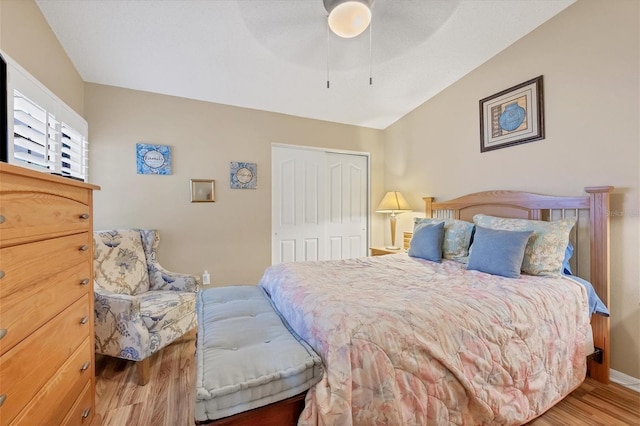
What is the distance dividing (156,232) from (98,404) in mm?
1483

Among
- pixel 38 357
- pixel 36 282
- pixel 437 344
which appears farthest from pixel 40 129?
pixel 437 344

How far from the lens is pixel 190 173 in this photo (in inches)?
120

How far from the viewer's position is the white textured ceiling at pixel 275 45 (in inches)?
76.2

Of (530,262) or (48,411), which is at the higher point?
(530,262)

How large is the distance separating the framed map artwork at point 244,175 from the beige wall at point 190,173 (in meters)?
0.06

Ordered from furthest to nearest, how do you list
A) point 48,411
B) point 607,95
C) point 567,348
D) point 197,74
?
point 197,74, point 607,95, point 567,348, point 48,411

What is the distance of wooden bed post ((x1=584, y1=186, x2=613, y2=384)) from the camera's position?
1833 millimetres

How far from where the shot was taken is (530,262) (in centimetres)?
192

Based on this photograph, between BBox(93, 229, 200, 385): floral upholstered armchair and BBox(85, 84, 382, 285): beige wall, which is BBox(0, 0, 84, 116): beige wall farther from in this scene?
BBox(93, 229, 200, 385): floral upholstered armchair

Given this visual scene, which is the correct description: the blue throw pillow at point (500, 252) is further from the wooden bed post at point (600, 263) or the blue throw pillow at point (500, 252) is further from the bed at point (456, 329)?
the wooden bed post at point (600, 263)

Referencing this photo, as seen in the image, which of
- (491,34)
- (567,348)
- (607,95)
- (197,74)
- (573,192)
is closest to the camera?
(567,348)

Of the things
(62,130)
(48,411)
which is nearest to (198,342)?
(48,411)

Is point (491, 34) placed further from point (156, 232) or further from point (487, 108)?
point (156, 232)

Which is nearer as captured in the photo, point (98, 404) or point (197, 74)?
point (98, 404)
